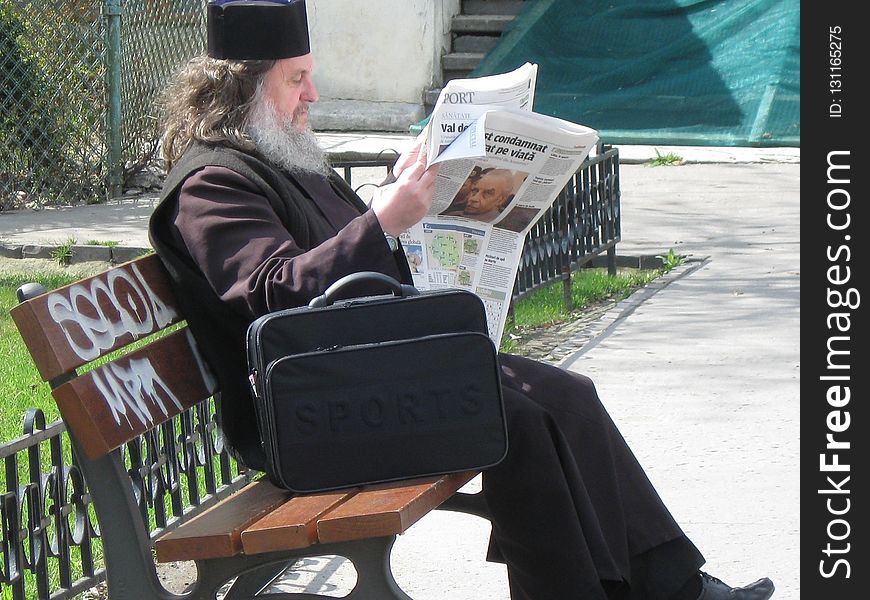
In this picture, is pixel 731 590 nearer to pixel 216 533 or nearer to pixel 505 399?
pixel 505 399

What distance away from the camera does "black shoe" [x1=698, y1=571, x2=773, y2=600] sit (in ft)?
9.94

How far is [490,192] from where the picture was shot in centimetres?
308

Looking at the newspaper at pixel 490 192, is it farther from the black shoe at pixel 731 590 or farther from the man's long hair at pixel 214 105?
the black shoe at pixel 731 590

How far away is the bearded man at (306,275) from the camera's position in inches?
108

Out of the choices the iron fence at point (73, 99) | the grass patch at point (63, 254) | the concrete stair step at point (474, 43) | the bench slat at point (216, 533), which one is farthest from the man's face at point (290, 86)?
the concrete stair step at point (474, 43)

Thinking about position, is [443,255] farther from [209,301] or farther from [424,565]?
[424,565]

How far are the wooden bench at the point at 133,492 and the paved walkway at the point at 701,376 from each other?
3.24ft

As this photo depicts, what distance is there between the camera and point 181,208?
9.33 ft

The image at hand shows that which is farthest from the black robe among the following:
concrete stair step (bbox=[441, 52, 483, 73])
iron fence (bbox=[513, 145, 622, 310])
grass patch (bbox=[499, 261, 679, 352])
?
concrete stair step (bbox=[441, 52, 483, 73])

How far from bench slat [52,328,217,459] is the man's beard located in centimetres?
45

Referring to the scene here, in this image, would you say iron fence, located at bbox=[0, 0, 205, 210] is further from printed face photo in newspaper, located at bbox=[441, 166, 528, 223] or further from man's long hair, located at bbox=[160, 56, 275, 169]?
printed face photo in newspaper, located at bbox=[441, 166, 528, 223]

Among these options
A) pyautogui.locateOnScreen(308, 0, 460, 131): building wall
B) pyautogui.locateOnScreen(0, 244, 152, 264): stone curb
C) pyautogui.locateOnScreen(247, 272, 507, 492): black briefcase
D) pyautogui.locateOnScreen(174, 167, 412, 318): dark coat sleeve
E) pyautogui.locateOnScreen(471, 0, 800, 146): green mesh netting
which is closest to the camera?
pyautogui.locateOnScreen(247, 272, 507, 492): black briefcase

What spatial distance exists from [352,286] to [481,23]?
11612 millimetres
